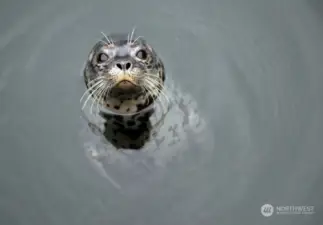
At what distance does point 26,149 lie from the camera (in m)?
5.73

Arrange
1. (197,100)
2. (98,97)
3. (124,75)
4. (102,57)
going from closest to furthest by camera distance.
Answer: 1. (124,75)
2. (102,57)
3. (98,97)
4. (197,100)

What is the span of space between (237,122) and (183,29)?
3.65 feet

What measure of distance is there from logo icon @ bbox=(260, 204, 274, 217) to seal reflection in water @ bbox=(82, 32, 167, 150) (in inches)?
40.5

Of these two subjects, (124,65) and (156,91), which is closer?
(124,65)

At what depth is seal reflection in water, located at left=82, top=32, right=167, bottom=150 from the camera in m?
5.13

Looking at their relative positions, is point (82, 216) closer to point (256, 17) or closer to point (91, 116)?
point (91, 116)

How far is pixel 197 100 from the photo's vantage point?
19.6 feet

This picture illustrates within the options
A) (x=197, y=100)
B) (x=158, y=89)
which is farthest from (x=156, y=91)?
(x=197, y=100)

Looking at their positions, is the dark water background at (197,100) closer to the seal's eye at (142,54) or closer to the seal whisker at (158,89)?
the seal whisker at (158,89)

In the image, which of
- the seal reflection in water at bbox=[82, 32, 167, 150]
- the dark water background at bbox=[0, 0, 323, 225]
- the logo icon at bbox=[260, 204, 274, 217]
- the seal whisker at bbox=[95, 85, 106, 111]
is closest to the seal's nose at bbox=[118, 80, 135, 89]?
the seal reflection in water at bbox=[82, 32, 167, 150]

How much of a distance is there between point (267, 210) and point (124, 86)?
141 cm

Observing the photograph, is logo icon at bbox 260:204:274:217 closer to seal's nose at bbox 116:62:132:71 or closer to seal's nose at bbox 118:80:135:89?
seal's nose at bbox 118:80:135:89

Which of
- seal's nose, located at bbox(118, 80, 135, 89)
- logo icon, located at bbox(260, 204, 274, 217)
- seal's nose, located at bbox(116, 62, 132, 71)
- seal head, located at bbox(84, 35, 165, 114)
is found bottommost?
logo icon, located at bbox(260, 204, 274, 217)

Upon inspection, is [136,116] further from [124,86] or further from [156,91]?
[124,86]
